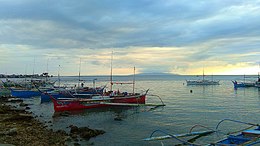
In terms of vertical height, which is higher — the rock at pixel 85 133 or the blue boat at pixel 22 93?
the blue boat at pixel 22 93

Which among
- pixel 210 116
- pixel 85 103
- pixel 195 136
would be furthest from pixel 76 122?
pixel 210 116

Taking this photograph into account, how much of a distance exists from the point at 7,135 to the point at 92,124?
8.60m

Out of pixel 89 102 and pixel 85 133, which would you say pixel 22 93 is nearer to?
pixel 89 102

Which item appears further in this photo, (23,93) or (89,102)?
(23,93)

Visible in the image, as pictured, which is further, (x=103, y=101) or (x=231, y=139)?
(x=103, y=101)

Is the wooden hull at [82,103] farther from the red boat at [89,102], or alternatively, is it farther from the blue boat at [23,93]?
the blue boat at [23,93]

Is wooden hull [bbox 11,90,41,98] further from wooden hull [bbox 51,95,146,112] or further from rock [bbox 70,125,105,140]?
rock [bbox 70,125,105,140]

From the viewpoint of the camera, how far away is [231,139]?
14.0 m

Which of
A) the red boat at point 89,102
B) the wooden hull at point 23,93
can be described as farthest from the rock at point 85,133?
the wooden hull at point 23,93

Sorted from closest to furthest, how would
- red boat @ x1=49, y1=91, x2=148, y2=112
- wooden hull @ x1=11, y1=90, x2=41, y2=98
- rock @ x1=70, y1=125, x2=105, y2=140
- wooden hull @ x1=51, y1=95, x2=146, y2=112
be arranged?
1. rock @ x1=70, y1=125, x2=105, y2=140
2. wooden hull @ x1=51, y1=95, x2=146, y2=112
3. red boat @ x1=49, y1=91, x2=148, y2=112
4. wooden hull @ x1=11, y1=90, x2=41, y2=98

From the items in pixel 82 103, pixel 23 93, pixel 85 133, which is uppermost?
pixel 23 93

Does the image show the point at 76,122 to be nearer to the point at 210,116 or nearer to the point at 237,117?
the point at 210,116

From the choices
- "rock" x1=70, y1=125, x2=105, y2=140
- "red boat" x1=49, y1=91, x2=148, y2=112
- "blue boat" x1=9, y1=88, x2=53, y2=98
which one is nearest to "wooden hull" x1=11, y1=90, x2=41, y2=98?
"blue boat" x1=9, y1=88, x2=53, y2=98

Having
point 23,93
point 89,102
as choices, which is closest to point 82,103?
point 89,102
